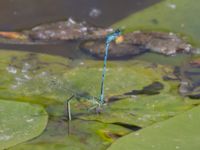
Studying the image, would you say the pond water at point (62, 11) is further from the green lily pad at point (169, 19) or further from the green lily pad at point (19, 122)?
the green lily pad at point (19, 122)

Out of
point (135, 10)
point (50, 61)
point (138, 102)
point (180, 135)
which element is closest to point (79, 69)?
point (50, 61)

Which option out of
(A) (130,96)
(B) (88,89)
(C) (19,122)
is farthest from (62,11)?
(C) (19,122)

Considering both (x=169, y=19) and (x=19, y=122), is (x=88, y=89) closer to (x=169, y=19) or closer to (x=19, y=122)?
(x=19, y=122)

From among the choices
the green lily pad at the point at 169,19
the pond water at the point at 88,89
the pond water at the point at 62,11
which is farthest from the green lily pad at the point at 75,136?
the pond water at the point at 62,11

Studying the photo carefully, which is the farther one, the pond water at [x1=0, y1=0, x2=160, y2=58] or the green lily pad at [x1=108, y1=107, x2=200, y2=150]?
the pond water at [x1=0, y1=0, x2=160, y2=58]

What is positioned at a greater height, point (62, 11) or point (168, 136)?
point (62, 11)

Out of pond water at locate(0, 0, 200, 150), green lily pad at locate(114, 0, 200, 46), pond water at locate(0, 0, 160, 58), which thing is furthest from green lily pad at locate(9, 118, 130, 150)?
pond water at locate(0, 0, 160, 58)

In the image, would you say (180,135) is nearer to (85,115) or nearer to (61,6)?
(85,115)

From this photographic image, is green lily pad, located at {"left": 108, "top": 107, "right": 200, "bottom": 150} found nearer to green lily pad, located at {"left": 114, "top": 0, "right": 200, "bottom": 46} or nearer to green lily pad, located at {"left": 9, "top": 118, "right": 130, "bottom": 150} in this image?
green lily pad, located at {"left": 9, "top": 118, "right": 130, "bottom": 150}
